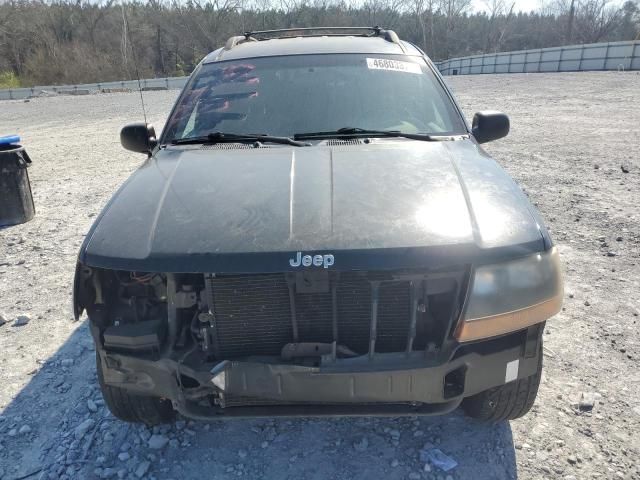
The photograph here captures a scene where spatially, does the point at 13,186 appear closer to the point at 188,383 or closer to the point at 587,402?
the point at 188,383

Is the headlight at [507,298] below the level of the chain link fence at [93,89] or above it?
above

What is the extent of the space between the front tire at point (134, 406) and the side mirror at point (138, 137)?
159 centimetres

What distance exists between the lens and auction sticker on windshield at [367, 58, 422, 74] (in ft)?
10.9

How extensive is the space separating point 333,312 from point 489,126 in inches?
75.1

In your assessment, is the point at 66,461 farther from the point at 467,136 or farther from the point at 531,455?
the point at 467,136

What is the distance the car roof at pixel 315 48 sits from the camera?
346 cm

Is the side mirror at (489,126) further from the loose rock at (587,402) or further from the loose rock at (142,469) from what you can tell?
the loose rock at (142,469)

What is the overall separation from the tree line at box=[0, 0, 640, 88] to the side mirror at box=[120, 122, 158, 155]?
38875mm

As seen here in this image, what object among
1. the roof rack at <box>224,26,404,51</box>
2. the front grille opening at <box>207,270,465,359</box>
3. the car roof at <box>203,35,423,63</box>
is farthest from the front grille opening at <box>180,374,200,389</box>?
the roof rack at <box>224,26,404,51</box>

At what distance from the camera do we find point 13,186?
5.64 m

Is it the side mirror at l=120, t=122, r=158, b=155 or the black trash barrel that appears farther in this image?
the black trash barrel

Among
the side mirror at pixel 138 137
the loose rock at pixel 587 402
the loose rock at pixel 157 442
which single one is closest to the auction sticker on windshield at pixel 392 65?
the side mirror at pixel 138 137

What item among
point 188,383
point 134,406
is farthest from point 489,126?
point 134,406

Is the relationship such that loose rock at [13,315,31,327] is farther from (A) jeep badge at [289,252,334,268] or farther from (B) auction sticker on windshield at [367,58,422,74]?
(B) auction sticker on windshield at [367,58,422,74]
